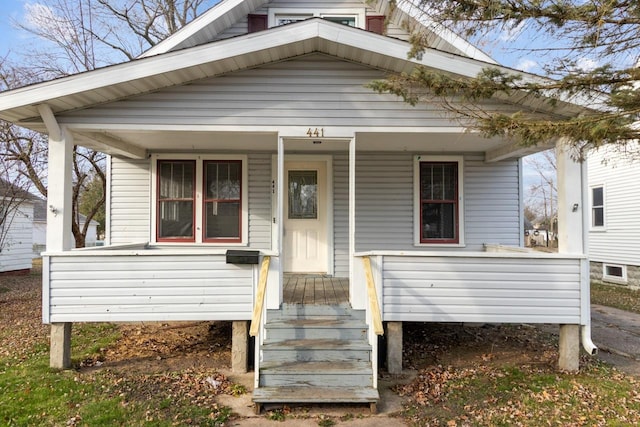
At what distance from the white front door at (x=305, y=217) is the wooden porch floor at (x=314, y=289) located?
0.30 metres

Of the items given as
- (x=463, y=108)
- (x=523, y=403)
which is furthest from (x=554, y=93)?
(x=523, y=403)

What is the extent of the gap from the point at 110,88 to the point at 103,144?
1400 millimetres

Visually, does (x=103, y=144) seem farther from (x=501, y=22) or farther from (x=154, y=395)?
(x=501, y=22)

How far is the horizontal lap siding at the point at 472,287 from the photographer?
15.9ft

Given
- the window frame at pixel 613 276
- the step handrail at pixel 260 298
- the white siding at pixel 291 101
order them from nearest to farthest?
the step handrail at pixel 260 298 → the white siding at pixel 291 101 → the window frame at pixel 613 276

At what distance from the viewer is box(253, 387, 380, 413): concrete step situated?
3.88 m

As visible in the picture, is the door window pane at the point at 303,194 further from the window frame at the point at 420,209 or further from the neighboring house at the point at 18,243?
the neighboring house at the point at 18,243

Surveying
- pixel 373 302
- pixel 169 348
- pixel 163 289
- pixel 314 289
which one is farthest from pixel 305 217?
pixel 373 302

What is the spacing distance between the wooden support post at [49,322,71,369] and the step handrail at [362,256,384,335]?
12.7 ft

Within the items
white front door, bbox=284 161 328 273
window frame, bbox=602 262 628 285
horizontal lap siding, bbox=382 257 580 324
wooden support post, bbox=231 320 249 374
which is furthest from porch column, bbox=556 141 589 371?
window frame, bbox=602 262 628 285

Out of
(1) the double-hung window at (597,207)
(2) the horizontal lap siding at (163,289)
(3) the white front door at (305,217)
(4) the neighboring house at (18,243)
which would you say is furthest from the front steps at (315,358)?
(4) the neighboring house at (18,243)

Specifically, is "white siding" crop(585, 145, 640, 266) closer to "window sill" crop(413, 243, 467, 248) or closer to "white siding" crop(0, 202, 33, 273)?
"window sill" crop(413, 243, 467, 248)

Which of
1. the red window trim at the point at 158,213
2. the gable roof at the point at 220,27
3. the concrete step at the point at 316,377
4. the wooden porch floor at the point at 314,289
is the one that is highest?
the gable roof at the point at 220,27

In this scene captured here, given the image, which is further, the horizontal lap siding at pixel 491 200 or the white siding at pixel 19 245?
the white siding at pixel 19 245
